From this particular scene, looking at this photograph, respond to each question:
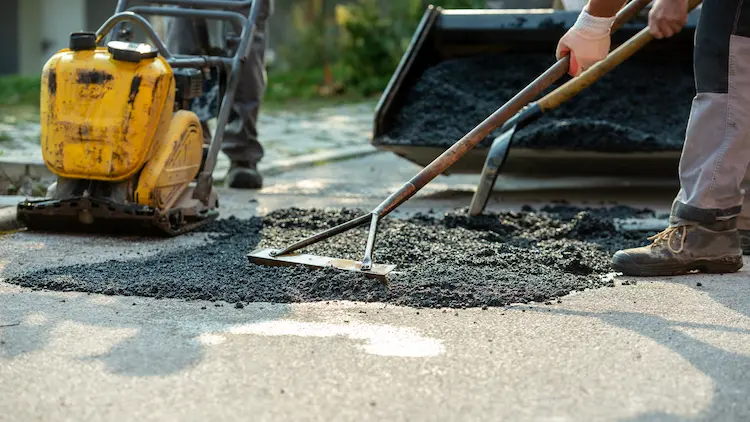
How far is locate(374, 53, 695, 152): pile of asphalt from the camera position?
5266mm

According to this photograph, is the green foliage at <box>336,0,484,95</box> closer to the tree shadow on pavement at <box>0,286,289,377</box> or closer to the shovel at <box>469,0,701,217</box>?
the shovel at <box>469,0,701,217</box>

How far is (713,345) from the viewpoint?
8.64ft

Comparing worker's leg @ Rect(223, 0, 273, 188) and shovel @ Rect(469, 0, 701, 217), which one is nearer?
shovel @ Rect(469, 0, 701, 217)

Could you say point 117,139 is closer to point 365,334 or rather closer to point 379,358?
point 365,334

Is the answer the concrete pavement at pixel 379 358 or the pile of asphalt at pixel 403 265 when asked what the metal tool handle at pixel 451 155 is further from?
the concrete pavement at pixel 379 358

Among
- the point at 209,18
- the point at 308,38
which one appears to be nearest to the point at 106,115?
the point at 209,18

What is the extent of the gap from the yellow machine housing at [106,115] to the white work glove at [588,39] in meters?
1.52

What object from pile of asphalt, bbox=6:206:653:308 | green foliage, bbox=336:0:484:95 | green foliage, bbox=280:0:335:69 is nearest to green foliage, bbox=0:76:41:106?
green foliage, bbox=336:0:484:95

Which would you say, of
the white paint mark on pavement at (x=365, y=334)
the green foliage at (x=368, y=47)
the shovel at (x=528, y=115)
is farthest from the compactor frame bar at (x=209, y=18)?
the green foliage at (x=368, y=47)

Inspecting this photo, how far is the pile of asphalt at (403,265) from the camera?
310 centimetres

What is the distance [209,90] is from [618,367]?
295cm

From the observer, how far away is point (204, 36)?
5.45 m

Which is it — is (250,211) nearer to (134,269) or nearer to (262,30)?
(262,30)

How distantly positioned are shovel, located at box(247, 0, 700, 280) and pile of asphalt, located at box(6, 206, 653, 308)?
0.05 metres
